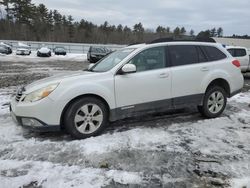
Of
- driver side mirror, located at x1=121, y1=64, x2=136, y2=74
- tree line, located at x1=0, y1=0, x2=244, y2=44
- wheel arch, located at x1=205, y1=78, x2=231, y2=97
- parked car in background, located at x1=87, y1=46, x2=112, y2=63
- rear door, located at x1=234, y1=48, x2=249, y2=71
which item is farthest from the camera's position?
tree line, located at x1=0, y1=0, x2=244, y2=44

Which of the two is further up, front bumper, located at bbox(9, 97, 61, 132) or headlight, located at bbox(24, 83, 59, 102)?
headlight, located at bbox(24, 83, 59, 102)

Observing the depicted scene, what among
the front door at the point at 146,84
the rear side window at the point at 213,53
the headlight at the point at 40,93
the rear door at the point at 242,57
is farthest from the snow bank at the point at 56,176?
the rear door at the point at 242,57

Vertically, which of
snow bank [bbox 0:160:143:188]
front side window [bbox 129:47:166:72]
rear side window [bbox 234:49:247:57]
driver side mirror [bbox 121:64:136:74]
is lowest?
snow bank [bbox 0:160:143:188]

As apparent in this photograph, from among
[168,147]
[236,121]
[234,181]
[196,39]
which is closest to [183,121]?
[236,121]

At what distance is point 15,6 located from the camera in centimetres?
6462

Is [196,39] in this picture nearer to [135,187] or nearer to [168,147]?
[168,147]

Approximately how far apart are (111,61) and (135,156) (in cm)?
223

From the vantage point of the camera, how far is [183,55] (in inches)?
222

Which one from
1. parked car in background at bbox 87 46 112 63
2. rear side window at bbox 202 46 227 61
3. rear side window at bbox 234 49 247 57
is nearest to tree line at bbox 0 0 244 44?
parked car in background at bbox 87 46 112 63

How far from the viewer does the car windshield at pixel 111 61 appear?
5.22m

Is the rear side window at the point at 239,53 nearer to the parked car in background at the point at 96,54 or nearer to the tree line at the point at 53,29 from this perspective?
the parked car in background at the point at 96,54

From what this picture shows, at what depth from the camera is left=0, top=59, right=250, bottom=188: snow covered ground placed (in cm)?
337

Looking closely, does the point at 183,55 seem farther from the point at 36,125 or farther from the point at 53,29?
the point at 53,29

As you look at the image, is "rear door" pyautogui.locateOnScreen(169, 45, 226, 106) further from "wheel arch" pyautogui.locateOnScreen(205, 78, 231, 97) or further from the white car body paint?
"wheel arch" pyautogui.locateOnScreen(205, 78, 231, 97)
